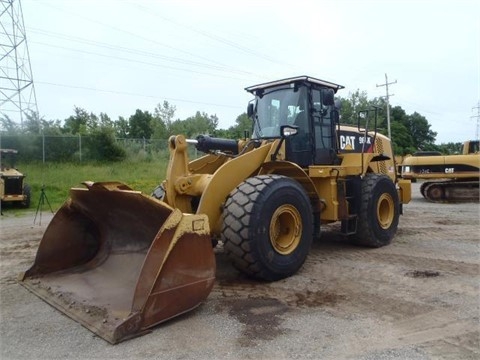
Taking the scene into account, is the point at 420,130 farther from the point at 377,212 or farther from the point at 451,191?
the point at 377,212

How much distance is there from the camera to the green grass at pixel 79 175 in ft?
53.0

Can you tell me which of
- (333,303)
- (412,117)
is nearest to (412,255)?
(333,303)

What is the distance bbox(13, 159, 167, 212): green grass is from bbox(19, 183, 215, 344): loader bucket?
391 inches

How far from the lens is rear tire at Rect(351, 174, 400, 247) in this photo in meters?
6.68

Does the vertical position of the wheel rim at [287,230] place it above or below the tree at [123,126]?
below

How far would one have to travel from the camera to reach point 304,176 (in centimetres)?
578

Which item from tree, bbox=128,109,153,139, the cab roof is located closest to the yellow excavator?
the cab roof

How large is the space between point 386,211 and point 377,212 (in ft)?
1.91

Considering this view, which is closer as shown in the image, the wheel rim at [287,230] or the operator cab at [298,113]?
the wheel rim at [287,230]

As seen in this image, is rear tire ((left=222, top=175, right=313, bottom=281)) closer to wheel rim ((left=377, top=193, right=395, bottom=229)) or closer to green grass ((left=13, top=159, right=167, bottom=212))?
wheel rim ((left=377, top=193, right=395, bottom=229))

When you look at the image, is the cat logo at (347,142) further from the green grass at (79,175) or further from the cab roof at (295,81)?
the green grass at (79,175)

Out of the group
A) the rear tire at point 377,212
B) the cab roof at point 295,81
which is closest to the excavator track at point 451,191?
the rear tire at point 377,212

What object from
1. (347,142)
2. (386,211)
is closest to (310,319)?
(386,211)

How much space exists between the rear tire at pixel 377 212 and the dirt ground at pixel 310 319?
621mm
